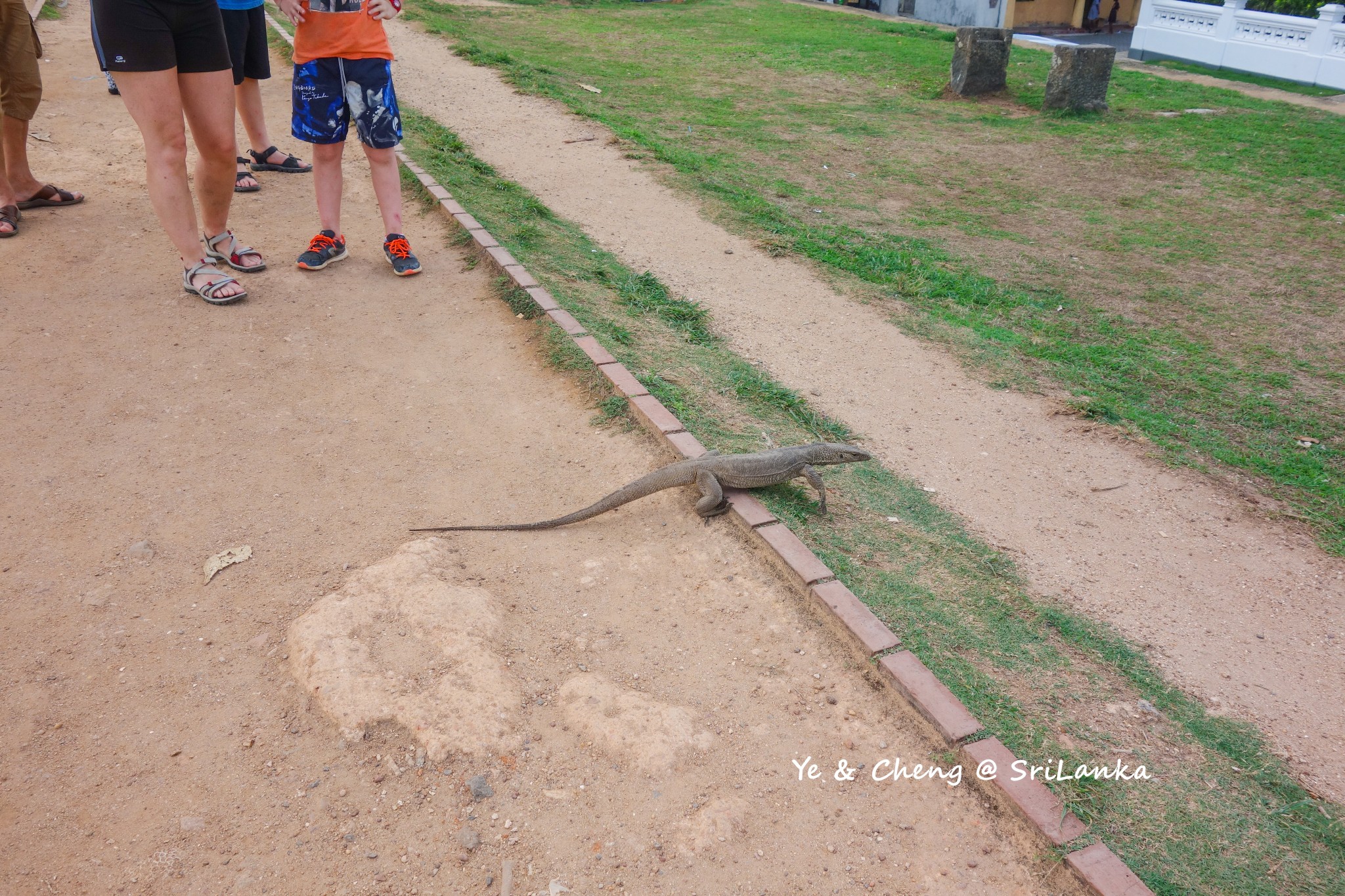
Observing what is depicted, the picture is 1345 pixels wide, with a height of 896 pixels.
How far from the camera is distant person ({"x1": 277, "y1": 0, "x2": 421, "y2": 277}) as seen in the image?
5180 millimetres

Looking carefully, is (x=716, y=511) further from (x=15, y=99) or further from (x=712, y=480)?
(x=15, y=99)

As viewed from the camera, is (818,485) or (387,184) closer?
(818,485)

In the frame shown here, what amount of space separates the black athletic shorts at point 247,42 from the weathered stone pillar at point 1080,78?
390 inches

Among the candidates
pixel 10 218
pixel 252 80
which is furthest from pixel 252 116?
pixel 10 218

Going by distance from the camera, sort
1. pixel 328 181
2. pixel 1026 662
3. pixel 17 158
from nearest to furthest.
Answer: pixel 1026 662, pixel 328 181, pixel 17 158

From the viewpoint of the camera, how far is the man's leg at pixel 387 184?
18.8ft

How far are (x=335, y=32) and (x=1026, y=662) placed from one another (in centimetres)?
503

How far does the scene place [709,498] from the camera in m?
3.83

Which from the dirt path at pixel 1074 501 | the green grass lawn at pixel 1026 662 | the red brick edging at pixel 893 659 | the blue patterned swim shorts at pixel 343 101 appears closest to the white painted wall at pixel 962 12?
the dirt path at pixel 1074 501

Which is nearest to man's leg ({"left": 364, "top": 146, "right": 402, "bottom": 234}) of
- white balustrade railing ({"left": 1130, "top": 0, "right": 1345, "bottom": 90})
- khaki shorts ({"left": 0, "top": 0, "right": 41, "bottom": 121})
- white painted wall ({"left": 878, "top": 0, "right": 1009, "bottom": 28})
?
khaki shorts ({"left": 0, "top": 0, "right": 41, "bottom": 121})

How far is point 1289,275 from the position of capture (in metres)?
7.11

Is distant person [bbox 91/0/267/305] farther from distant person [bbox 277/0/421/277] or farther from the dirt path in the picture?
the dirt path

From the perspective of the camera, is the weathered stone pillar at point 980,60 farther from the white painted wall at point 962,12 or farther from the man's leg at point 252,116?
the man's leg at point 252,116

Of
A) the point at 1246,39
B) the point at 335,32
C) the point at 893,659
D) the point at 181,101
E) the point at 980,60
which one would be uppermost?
the point at 1246,39
